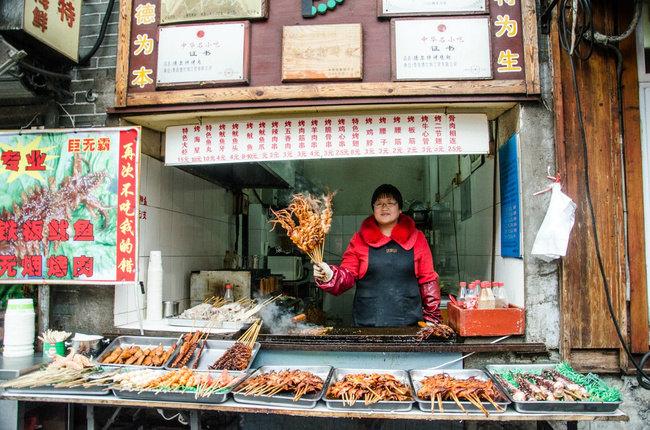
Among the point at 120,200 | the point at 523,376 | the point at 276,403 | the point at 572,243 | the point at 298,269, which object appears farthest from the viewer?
the point at 298,269

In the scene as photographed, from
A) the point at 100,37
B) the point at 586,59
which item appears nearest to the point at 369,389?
the point at 586,59

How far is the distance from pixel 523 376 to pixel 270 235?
20.5ft

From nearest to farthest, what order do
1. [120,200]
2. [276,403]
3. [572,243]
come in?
[276,403] < [572,243] < [120,200]

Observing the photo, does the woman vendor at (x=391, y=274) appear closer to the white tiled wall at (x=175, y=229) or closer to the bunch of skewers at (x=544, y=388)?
the bunch of skewers at (x=544, y=388)

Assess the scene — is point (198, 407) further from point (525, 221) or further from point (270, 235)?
point (270, 235)

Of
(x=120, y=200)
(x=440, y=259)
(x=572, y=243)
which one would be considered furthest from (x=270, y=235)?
(x=572, y=243)

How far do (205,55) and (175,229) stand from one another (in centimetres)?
216

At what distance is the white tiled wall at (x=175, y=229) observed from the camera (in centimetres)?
458

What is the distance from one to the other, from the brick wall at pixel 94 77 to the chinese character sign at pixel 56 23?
0.18 m

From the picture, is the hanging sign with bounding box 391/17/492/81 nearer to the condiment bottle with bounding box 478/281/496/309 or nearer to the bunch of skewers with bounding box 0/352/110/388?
the condiment bottle with bounding box 478/281/496/309

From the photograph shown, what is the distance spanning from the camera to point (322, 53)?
13.6 ft

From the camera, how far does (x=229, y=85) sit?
13.8ft

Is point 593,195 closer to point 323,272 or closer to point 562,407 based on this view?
point 562,407

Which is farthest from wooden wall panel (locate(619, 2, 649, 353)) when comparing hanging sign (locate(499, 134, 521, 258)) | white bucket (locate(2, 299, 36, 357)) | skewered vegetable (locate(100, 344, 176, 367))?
white bucket (locate(2, 299, 36, 357))
